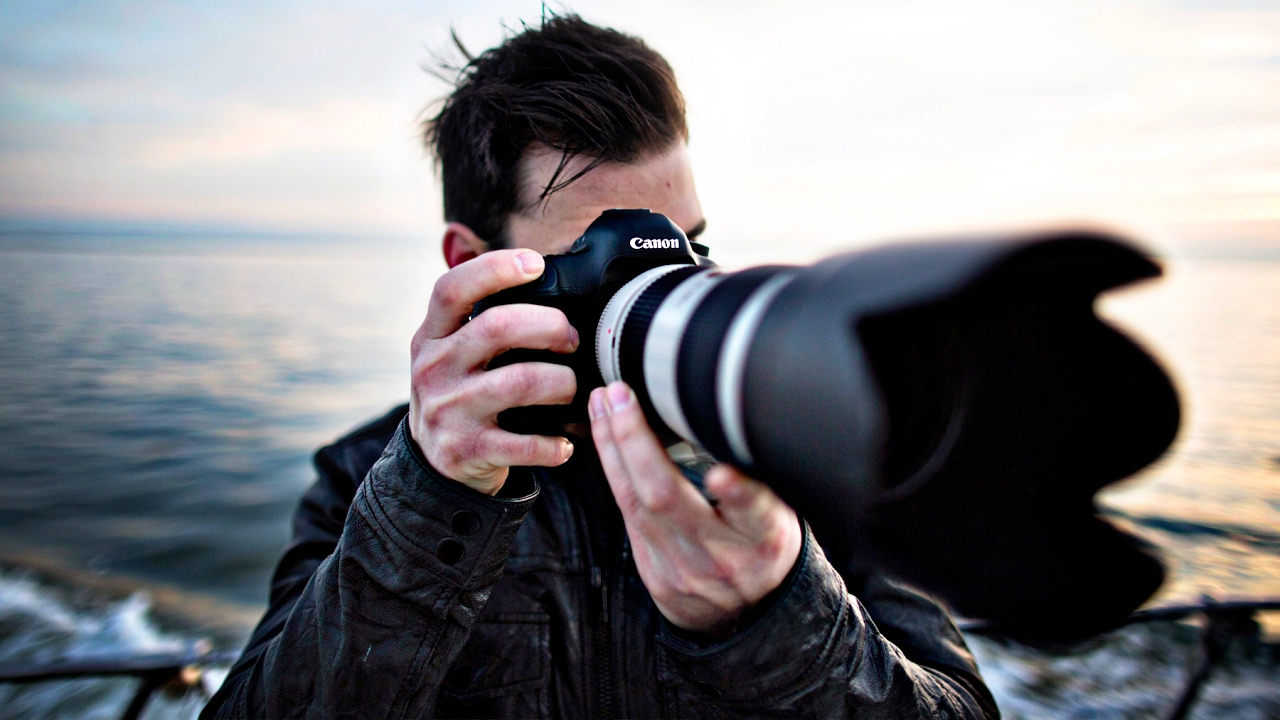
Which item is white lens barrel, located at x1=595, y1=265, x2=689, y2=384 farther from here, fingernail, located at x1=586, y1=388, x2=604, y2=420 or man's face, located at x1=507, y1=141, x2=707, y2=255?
man's face, located at x1=507, y1=141, x2=707, y2=255

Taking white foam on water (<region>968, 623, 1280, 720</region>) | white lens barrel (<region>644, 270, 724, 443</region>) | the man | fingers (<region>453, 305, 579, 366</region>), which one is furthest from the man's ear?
white foam on water (<region>968, 623, 1280, 720</region>)

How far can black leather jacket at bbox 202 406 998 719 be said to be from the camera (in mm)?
707

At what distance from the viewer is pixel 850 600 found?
0.77m

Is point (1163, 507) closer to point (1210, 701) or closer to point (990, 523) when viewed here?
point (1210, 701)

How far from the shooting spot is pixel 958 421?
0.47 meters

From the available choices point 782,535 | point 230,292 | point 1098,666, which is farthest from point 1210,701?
point 230,292

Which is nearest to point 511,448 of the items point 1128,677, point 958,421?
point 958,421

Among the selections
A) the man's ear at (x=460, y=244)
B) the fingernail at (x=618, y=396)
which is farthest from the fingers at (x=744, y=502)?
the man's ear at (x=460, y=244)

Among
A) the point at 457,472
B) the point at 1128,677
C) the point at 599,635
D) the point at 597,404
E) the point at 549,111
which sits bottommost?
the point at 1128,677

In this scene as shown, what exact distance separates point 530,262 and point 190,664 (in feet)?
4.45

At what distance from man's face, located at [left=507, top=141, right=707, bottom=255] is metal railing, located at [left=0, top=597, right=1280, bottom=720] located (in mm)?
1049

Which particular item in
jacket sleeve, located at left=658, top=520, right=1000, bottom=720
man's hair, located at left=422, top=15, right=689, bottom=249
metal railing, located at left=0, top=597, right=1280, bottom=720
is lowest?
metal railing, located at left=0, top=597, right=1280, bottom=720

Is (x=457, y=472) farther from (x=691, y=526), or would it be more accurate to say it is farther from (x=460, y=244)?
(x=460, y=244)

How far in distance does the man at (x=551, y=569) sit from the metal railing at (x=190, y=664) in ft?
2.20
